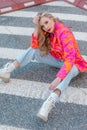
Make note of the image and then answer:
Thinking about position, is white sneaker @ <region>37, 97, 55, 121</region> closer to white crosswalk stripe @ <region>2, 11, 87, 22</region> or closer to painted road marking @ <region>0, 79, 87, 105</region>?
painted road marking @ <region>0, 79, 87, 105</region>

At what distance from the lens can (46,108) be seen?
302cm

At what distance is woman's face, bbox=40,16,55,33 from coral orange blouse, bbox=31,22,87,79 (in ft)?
0.25

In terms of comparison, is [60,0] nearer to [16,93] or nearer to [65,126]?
[16,93]

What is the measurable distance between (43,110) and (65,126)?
25 cm

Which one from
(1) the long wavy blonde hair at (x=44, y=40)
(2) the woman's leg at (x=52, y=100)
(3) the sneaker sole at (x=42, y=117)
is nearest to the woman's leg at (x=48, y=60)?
(1) the long wavy blonde hair at (x=44, y=40)

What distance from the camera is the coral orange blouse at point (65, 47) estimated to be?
3166 mm

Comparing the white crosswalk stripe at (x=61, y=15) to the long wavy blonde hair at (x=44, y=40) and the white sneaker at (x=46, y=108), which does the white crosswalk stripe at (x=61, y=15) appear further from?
the white sneaker at (x=46, y=108)

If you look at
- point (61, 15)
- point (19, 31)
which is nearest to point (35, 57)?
point (19, 31)

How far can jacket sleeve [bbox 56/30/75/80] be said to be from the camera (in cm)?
315

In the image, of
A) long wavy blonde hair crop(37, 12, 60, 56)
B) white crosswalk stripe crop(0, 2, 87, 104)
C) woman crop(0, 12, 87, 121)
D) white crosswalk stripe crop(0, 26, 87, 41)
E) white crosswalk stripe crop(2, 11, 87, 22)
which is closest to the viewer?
woman crop(0, 12, 87, 121)

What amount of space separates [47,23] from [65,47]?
303 millimetres

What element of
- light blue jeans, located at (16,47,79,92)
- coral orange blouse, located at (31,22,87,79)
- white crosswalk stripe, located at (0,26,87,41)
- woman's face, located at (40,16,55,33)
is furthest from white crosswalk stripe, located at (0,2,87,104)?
woman's face, located at (40,16,55,33)

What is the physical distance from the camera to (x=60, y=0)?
590cm

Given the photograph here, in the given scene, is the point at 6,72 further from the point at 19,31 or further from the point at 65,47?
the point at 19,31
